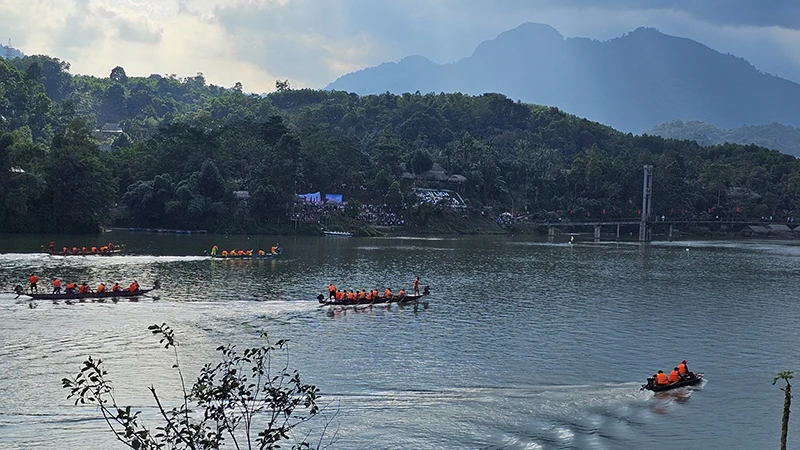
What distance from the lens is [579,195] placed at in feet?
554

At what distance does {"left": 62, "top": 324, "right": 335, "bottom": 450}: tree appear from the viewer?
13164 mm

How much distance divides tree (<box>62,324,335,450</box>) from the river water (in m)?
1.13

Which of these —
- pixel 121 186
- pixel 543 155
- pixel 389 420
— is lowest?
pixel 389 420

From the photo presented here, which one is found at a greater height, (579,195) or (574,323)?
(579,195)

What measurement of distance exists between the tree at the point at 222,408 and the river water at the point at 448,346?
1125 millimetres

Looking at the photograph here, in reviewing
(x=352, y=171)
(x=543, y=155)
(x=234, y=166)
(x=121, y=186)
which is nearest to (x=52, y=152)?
(x=121, y=186)

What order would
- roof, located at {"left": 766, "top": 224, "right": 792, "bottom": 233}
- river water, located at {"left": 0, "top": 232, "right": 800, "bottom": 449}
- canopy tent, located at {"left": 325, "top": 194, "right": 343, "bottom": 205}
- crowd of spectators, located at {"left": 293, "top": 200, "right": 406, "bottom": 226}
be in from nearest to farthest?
river water, located at {"left": 0, "top": 232, "right": 800, "bottom": 449}, crowd of spectators, located at {"left": 293, "top": 200, "right": 406, "bottom": 226}, canopy tent, located at {"left": 325, "top": 194, "right": 343, "bottom": 205}, roof, located at {"left": 766, "top": 224, "right": 792, "bottom": 233}

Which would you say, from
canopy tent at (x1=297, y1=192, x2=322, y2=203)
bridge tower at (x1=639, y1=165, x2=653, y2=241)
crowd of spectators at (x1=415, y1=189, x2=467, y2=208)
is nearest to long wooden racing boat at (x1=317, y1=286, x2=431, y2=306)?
canopy tent at (x1=297, y1=192, x2=322, y2=203)

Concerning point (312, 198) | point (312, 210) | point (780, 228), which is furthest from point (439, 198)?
point (780, 228)

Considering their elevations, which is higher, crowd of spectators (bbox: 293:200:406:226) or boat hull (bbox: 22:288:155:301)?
crowd of spectators (bbox: 293:200:406:226)

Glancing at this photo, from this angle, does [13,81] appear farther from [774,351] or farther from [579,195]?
[774,351]

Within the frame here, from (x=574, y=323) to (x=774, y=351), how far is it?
1153 centimetres

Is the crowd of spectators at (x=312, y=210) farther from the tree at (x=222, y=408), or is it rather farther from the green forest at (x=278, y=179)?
the tree at (x=222, y=408)

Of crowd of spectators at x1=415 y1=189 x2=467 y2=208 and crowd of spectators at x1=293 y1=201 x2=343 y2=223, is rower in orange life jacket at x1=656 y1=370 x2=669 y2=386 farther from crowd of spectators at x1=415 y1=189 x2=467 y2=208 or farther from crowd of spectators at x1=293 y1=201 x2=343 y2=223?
crowd of spectators at x1=415 y1=189 x2=467 y2=208
